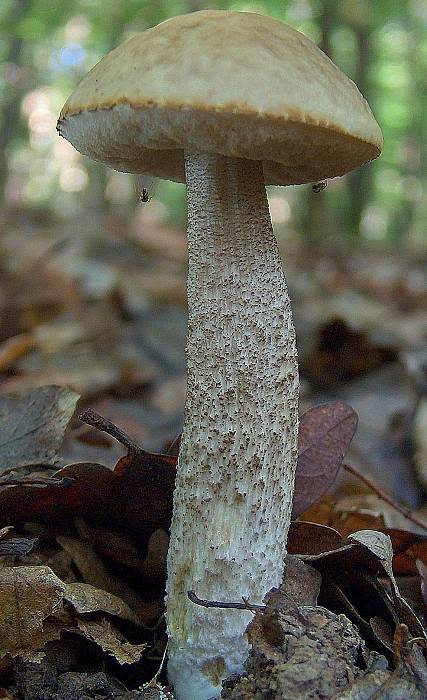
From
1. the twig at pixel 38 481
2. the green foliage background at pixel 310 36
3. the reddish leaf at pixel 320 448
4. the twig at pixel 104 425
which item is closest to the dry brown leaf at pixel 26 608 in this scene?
the twig at pixel 38 481

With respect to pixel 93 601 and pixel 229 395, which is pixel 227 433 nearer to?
pixel 229 395

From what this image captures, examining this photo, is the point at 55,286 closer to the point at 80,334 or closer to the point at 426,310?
the point at 80,334

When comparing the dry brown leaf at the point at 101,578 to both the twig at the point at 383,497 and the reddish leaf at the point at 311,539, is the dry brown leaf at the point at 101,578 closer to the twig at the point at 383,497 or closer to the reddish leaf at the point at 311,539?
the reddish leaf at the point at 311,539

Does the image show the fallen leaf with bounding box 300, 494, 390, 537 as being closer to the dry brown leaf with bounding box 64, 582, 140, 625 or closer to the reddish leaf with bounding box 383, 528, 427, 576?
the reddish leaf with bounding box 383, 528, 427, 576

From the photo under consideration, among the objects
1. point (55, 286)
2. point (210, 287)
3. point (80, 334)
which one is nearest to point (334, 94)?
point (210, 287)

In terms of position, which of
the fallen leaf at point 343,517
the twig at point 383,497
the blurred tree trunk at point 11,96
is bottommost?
the fallen leaf at point 343,517

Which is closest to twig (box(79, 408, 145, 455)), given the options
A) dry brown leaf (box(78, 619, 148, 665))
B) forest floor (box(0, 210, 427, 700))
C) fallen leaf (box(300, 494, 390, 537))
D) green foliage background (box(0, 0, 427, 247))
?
forest floor (box(0, 210, 427, 700))
